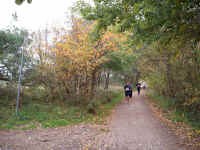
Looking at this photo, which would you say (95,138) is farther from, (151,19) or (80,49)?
(80,49)

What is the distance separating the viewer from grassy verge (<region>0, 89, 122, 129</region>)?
29.8ft

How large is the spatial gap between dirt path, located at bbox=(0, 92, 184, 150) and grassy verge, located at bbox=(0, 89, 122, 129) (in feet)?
3.02

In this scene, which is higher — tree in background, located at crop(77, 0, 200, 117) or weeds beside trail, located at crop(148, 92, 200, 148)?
tree in background, located at crop(77, 0, 200, 117)

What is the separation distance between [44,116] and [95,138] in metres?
4.13

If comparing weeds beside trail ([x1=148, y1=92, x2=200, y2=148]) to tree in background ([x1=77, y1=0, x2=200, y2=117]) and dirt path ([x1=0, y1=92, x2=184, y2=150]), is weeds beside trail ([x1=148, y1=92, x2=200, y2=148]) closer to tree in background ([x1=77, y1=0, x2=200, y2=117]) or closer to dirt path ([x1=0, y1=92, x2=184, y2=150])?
dirt path ([x1=0, y1=92, x2=184, y2=150])

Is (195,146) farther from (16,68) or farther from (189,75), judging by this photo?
(16,68)

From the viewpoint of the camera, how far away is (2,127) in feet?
27.8

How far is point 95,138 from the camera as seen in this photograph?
7.05m

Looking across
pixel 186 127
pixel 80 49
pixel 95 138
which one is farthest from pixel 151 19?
pixel 80 49

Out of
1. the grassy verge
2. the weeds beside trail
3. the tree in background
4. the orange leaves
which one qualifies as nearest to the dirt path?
→ the weeds beside trail

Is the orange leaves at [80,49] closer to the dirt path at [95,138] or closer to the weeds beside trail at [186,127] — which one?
the dirt path at [95,138]

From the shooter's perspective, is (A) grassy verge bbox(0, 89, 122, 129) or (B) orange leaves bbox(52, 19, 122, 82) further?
(B) orange leaves bbox(52, 19, 122, 82)

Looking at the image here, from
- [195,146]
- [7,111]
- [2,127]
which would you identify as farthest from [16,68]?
[195,146]

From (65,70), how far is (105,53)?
2.74 meters
